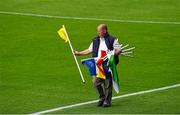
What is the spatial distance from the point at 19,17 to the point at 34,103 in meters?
15.1

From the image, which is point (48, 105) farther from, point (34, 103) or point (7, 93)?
point (7, 93)

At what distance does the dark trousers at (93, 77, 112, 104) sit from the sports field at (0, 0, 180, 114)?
29 cm

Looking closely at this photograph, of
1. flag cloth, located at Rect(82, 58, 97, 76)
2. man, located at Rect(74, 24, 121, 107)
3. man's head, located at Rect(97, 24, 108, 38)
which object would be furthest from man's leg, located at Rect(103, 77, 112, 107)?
man's head, located at Rect(97, 24, 108, 38)

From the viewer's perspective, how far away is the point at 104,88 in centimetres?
1903

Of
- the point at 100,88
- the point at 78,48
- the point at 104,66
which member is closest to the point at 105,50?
the point at 104,66

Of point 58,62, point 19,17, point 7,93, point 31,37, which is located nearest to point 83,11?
point 19,17

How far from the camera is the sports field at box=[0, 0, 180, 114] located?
1988 cm

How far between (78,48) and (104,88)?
922 centimetres

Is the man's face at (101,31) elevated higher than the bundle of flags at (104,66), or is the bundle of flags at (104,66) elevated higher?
the man's face at (101,31)

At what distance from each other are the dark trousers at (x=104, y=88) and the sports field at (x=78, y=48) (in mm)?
294

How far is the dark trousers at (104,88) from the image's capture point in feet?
61.8

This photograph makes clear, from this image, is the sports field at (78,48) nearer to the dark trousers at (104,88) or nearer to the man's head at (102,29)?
the dark trousers at (104,88)

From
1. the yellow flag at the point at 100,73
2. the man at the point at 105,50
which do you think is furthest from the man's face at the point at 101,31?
the yellow flag at the point at 100,73

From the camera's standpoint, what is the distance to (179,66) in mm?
24797
